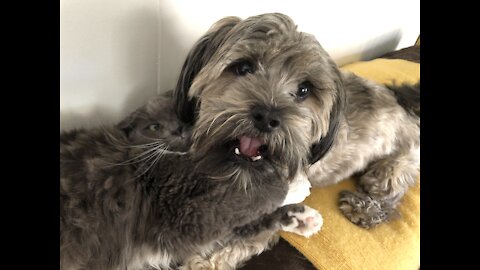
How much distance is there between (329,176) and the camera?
205 centimetres

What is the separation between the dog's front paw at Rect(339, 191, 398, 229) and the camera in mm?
1918

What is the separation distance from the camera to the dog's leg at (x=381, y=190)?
6.36 feet

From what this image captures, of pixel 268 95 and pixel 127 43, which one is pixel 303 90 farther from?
pixel 127 43

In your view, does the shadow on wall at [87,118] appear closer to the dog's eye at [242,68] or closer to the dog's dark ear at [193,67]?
the dog's dark ear at [193,67]

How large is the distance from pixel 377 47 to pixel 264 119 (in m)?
2.22

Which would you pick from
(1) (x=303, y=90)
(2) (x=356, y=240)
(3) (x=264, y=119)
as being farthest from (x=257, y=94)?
(2) (x=356, y=240)

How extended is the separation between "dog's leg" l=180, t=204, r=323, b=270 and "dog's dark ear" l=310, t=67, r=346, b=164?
0.85 feet

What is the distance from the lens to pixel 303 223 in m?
1.78

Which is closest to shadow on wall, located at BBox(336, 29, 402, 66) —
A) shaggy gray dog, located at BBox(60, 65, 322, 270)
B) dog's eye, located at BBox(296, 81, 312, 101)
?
dog's eye, located at BBox(296, 81, 312, 101)

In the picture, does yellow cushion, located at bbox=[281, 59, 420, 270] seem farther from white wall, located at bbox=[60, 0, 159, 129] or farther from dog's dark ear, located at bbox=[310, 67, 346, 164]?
white wall, located at bbox=[60, 0, 159, 129]
